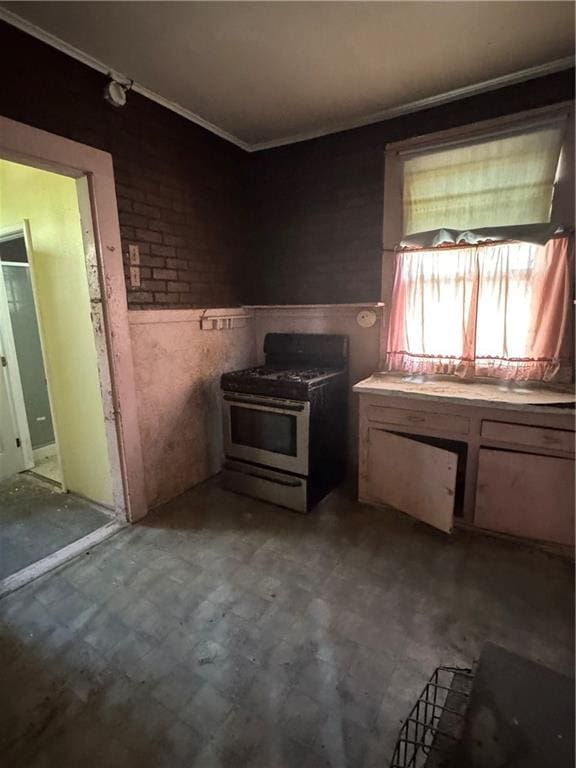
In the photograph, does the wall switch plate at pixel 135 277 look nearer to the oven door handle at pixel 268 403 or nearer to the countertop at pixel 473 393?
the oven door handle at pixel 268 403

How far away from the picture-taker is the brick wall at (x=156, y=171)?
1814 mm

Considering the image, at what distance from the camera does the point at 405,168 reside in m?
2.58

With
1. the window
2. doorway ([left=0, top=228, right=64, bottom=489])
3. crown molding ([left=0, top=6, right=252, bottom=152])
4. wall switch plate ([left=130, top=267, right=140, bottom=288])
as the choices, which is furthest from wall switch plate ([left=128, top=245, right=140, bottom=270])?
the window

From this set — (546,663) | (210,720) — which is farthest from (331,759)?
(546,663)

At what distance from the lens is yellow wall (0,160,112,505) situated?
7.74 ft

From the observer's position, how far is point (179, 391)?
8.95 feet

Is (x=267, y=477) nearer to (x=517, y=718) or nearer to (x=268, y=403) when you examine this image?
(x=268, y=403)

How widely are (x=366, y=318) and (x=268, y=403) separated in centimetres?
104

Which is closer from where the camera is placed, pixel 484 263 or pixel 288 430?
pixel 484 263

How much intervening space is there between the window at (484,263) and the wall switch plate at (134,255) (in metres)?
1.74

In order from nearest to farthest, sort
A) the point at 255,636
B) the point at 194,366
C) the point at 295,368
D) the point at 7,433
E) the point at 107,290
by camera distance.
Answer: the point at 255,636 → the point at 107,290 → the point at 194,366 → the point at 295,368 → the point at 7,433

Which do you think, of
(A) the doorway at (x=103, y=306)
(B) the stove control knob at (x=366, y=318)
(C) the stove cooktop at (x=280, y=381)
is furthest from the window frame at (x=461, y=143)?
(A) the doorway at (x=103, y=306)

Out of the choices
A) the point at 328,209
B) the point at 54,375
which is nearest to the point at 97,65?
the point at 328,209

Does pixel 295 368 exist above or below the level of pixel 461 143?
below
